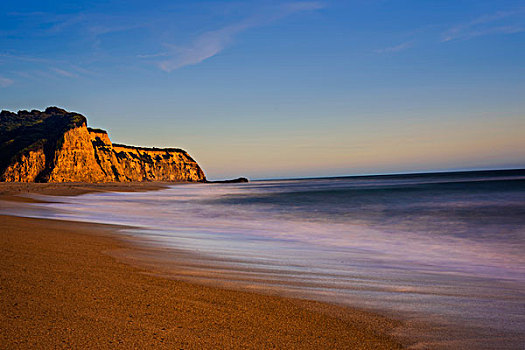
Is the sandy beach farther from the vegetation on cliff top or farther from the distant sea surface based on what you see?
the vegetation on cliff top

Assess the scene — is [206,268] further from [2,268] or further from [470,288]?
[470,288]

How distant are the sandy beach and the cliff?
6301cm

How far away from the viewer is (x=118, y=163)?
89.7 metres

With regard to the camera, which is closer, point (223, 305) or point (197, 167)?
point (223, 305)

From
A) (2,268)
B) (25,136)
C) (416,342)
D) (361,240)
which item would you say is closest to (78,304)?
(2,268)

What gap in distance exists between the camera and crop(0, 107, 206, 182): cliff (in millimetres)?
57969

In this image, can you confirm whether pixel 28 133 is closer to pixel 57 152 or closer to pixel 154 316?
pixel 57 152

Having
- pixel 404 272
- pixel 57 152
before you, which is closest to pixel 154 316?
pixel 404 272

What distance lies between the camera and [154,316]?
3006 mm

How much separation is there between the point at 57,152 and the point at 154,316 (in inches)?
2629

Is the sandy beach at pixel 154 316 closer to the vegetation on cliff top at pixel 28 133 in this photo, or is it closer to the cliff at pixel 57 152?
the cliff at pixel 57 152

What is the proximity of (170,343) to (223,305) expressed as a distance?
925mm

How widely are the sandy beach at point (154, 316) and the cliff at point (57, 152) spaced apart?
2481 inches

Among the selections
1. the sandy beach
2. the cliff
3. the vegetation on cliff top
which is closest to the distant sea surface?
the sandy beach
